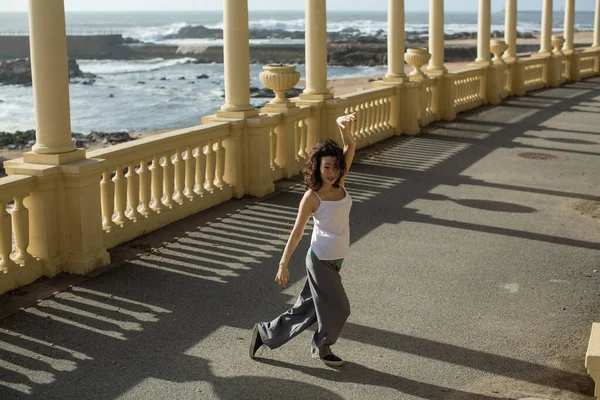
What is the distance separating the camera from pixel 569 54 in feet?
97.1

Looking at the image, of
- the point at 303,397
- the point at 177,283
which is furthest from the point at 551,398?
the point at 177,283

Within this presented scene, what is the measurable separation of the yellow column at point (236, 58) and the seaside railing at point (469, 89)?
32.2 ft

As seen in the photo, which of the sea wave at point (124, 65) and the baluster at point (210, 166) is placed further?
the sea wave at point (124, 65)

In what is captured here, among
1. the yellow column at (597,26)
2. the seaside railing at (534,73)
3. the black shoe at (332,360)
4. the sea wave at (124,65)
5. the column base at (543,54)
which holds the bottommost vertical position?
the sea wave at (124,65)

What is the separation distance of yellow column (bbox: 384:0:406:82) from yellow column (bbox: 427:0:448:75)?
7.10 feet

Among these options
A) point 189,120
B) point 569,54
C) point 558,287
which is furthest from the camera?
point 189,120

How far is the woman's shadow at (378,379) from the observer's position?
5.41 meters

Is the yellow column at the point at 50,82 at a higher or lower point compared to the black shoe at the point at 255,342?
higher

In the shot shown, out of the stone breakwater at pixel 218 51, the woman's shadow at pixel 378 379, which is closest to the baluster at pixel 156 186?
the woman's shadow at pixel 378 379

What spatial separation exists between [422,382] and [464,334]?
96 cm

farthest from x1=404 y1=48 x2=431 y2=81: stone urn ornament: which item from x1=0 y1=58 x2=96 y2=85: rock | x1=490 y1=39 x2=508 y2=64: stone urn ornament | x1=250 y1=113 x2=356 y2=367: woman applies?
x1=0 y1=58 x2=96 y2=85: rock

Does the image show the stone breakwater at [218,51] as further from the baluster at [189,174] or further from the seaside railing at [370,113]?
the baluster at [189,174]

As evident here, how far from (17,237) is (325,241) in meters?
3.40

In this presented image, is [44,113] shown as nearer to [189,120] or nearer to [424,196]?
[424,196]
